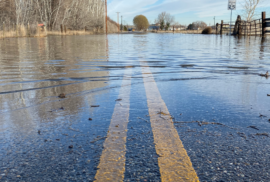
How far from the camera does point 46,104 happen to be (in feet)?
9.83

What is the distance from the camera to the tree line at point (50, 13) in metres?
36.8

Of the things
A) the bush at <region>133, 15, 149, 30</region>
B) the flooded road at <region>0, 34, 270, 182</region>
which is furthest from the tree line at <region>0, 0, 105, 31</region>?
the bush at <region>133, 15, 149, 30</region>

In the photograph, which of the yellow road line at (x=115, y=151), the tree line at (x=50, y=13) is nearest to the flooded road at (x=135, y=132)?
the yellow road line at (x=115, y=151)

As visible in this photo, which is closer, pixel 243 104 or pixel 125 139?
pixel 125 139

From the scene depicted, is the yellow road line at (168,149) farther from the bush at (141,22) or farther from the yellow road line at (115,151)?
the bush at (141,22)

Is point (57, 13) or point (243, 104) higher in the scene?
point (57, 13)

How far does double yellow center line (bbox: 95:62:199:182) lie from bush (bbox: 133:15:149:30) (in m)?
161

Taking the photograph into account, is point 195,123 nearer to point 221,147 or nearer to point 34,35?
point 221,147

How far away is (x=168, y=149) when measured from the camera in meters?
1.81

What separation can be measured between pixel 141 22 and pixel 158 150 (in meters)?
165

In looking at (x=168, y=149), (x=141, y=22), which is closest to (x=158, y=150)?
(x=168, y=149)

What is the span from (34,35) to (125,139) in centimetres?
3188

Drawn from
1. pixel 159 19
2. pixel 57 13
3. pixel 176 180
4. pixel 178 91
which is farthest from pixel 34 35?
pixel 159 19

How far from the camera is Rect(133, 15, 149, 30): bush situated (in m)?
160
